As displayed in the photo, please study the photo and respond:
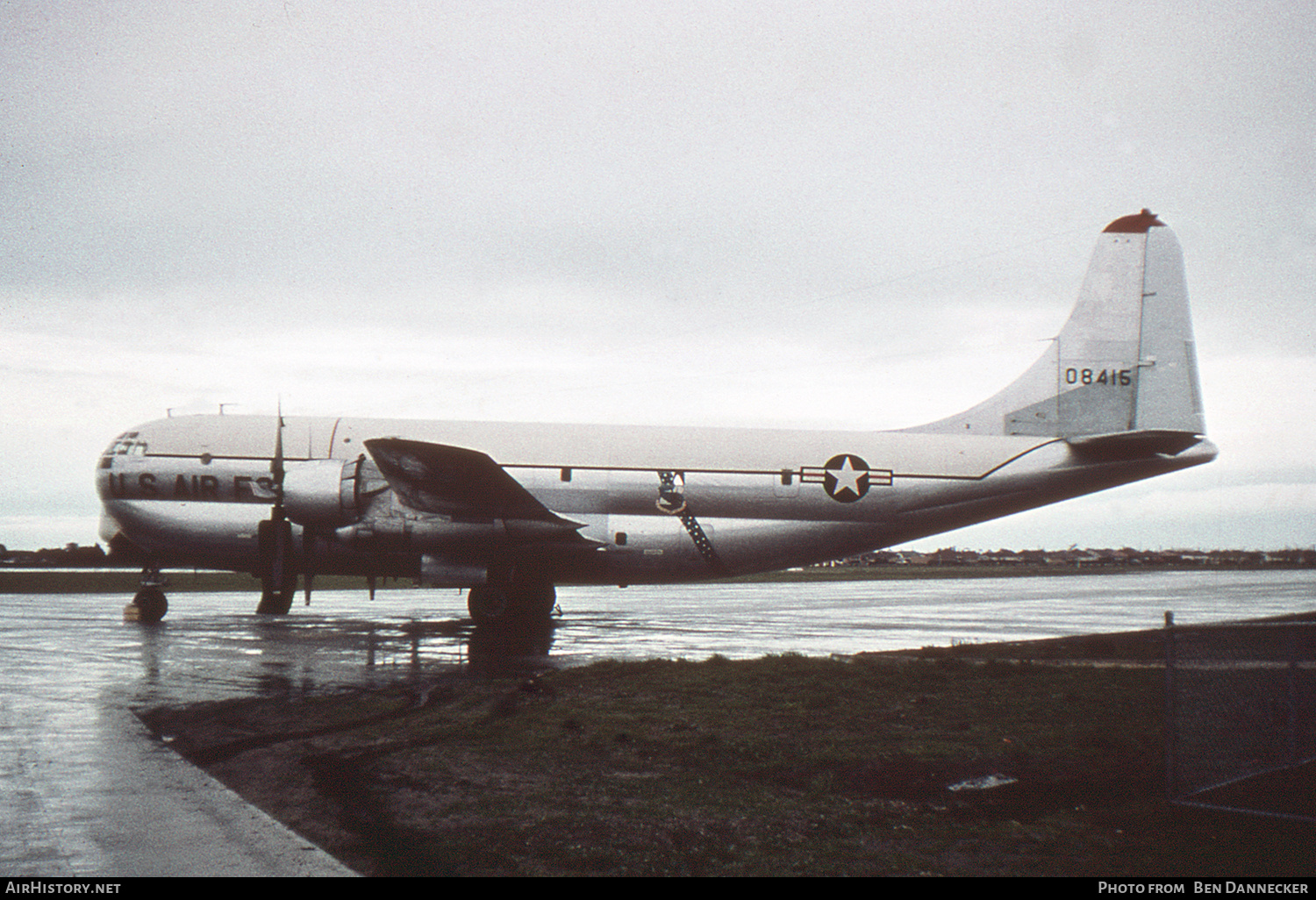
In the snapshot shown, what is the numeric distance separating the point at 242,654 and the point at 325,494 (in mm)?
4211

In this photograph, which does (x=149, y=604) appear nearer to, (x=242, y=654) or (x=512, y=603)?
(x=242, y=654)

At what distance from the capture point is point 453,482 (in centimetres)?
2033

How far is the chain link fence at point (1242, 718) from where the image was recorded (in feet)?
24.6

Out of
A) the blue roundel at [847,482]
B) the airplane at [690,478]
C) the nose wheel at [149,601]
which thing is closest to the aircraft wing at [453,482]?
the airplane at [690,478]

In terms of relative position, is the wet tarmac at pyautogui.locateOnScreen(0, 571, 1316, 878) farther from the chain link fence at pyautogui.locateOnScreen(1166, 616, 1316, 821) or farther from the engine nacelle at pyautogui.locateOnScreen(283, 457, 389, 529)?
the chain link fence at pyautogui.locateOnScreen(1166, 616, 1316, 821)

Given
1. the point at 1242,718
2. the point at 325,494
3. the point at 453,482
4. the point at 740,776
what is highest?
the point at 453,482

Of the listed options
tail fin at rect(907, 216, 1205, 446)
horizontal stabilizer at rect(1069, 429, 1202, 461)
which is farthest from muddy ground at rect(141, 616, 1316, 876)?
tail fin at rect(907, 216, 1205, 446)

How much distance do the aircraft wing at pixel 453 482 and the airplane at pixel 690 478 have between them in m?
0.08

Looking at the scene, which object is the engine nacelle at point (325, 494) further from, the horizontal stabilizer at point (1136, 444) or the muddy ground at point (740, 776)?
the horizontal stabilizer at point (1136, 444)

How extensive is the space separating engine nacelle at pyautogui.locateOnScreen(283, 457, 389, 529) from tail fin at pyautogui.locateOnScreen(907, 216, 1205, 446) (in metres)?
16.0

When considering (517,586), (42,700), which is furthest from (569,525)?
(42,700)

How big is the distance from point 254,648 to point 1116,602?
2945 centimetres

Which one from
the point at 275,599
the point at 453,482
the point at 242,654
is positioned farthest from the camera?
the point at 275,599

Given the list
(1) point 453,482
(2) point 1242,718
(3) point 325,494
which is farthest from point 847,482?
(2) point 1242,718
